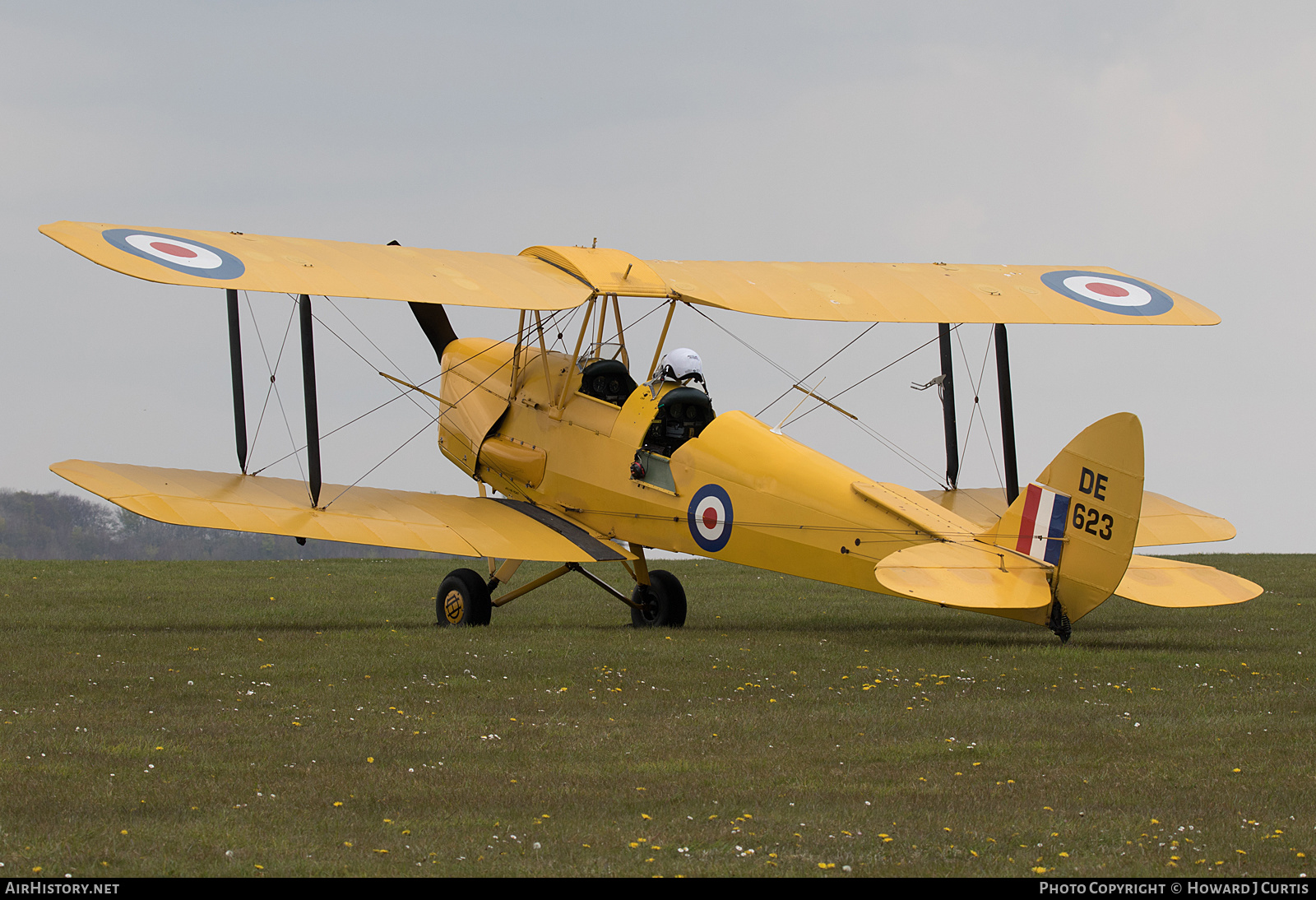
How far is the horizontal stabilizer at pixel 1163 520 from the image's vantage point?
46.3 feet

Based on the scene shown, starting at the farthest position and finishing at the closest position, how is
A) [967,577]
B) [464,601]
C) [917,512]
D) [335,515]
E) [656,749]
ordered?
[464,601]
[335,515]
[917,512]
[967,577]
[656,749]

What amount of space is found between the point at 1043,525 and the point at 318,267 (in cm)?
647

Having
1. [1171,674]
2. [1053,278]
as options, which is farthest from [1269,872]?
[1053,278]

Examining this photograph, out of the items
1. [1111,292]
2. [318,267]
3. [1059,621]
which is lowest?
[1059,621]

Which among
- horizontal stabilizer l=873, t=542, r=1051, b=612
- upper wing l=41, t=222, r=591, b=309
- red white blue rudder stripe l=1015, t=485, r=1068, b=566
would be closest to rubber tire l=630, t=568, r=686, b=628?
upper wing l=41, t=222, r=591, b=309

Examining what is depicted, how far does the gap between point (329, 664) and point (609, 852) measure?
18.2 feet

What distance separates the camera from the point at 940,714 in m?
9.01

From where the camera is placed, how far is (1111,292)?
50.1ft

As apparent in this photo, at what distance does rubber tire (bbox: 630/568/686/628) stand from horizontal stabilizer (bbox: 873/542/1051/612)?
3.09 metres

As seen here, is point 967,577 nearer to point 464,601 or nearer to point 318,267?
point 464,601

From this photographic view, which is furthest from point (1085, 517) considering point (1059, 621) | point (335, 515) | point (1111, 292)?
point (335, 515)

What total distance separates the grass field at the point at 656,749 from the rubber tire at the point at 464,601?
0.41m

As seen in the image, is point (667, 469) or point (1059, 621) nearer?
point (1059, 621)

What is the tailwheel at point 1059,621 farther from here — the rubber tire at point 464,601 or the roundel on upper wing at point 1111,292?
the rubber tire at point 464,601
